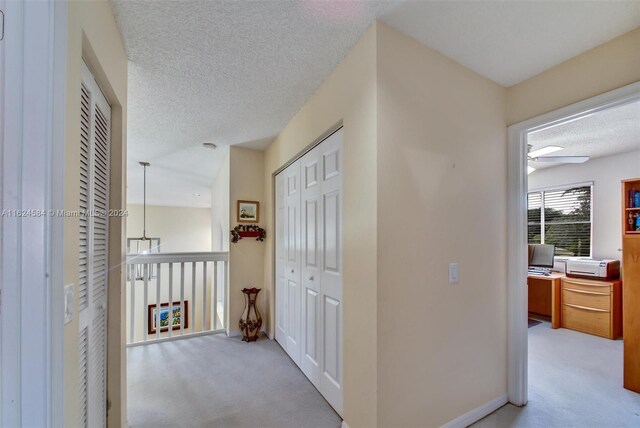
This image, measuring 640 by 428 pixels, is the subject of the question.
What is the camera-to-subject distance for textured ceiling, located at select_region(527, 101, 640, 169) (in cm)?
250

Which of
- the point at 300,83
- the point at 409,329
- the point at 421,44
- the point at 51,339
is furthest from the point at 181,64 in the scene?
the point at 409,329

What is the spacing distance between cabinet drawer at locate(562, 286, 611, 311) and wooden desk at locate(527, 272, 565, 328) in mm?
98

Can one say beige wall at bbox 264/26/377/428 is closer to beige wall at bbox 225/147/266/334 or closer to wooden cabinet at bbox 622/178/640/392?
beige wall at bbox 225/147/266/334

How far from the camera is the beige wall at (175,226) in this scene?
7780mm

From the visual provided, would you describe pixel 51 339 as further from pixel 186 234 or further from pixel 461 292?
pixel 186 234

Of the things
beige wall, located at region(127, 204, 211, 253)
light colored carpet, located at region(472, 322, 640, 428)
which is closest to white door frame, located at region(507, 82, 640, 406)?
light colored carpet, located at region(472, 322, 640, 428)

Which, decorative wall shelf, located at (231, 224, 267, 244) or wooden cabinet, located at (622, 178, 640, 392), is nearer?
wooden cabinet, located at (622, 178, 640, 392)

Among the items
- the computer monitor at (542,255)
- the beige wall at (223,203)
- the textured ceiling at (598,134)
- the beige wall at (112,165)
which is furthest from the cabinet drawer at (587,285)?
the beige wall at (112,165)

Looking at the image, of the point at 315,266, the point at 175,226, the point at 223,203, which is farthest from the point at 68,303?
the point at 175,226

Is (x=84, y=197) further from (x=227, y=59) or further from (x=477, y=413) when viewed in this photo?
(x=477, y=413)

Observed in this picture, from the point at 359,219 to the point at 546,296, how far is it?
13.4 feet

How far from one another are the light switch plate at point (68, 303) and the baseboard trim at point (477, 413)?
2.00 meters

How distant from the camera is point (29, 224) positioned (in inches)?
29.3

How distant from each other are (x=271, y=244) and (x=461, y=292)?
2202 millimetres
